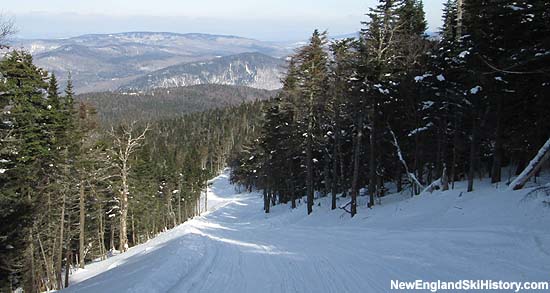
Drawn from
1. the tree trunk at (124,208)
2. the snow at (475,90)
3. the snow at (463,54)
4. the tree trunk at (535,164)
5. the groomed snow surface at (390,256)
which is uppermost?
the snow at (463,54)

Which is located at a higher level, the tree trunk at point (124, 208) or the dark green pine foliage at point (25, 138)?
the dark green pine foliage at point (25, 138)

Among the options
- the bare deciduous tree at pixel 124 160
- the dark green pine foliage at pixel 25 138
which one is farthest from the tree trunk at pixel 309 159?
the dark green pine foliage at pixel 25 138

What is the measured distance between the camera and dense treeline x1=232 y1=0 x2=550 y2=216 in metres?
15.6

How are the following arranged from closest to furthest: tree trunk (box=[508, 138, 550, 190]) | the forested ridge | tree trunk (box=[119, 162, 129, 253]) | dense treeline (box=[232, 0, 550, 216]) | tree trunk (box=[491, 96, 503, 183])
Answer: tree trunk (box=[508, 138, 550, 190]) < dense treeline (box=[232, 0, 550, 216]) < the forested ridge < tree trunk (box=[491, 96, 503, 183]) < tree trunk (box=[119, 162, 129, 253])

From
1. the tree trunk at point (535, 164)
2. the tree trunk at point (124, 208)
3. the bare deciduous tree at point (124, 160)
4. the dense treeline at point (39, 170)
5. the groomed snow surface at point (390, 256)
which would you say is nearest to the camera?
the groomed snow surface at point (390, 256)

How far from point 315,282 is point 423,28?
31475 mm

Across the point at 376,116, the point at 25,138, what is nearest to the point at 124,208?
the point at 25,138

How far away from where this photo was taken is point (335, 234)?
60.4 feet

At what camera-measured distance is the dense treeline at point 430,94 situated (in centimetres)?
1558

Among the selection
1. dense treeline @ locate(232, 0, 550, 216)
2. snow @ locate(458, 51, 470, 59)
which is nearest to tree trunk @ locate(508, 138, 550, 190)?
dense treeline @ locate(232, 0, 550, 216)

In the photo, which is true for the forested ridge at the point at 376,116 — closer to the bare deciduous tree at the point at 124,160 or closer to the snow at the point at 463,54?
the snow at the point at 463,54

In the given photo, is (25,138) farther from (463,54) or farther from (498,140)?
(498,140)

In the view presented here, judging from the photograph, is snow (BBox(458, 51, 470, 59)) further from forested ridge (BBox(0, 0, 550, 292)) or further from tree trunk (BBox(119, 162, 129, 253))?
tree trunk (BBox(119, 162, 129, 253))

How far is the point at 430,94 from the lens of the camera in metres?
22.4
